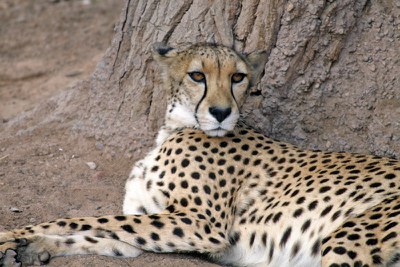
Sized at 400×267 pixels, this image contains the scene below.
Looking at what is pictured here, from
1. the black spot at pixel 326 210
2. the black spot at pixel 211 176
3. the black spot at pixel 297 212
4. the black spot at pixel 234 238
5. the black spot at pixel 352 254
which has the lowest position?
the black spot at pixel 234 238

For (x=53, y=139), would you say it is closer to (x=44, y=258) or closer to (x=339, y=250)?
(x=44, y=258)

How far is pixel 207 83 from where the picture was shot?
4.49 meters

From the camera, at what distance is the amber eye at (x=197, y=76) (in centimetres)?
453

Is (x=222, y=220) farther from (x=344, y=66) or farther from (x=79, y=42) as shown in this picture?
(x=79, y=42)

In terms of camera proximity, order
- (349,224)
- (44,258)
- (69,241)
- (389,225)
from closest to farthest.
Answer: (389,225)
(349,224)
(44,258)
(69,241)

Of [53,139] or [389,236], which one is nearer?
[389,236]

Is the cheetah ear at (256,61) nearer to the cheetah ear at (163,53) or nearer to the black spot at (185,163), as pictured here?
the cheetah ear at (163,53)

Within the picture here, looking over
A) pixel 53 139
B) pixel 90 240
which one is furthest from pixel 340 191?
pixel 53 139

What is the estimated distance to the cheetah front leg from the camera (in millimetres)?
4117

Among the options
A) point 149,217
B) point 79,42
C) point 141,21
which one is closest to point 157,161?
point 149,217

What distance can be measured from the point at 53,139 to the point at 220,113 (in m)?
1.78

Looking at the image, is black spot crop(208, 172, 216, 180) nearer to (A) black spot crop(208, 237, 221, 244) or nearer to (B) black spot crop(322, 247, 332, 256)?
(A) black spot crop(208, 237, 221, 244)

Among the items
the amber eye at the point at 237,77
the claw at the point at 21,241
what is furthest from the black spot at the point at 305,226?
the claw at the point at 21,241

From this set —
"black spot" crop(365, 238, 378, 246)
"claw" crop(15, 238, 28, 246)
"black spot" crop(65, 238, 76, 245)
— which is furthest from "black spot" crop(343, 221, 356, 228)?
→ "claw" crop(15, 238, 28, 246)
